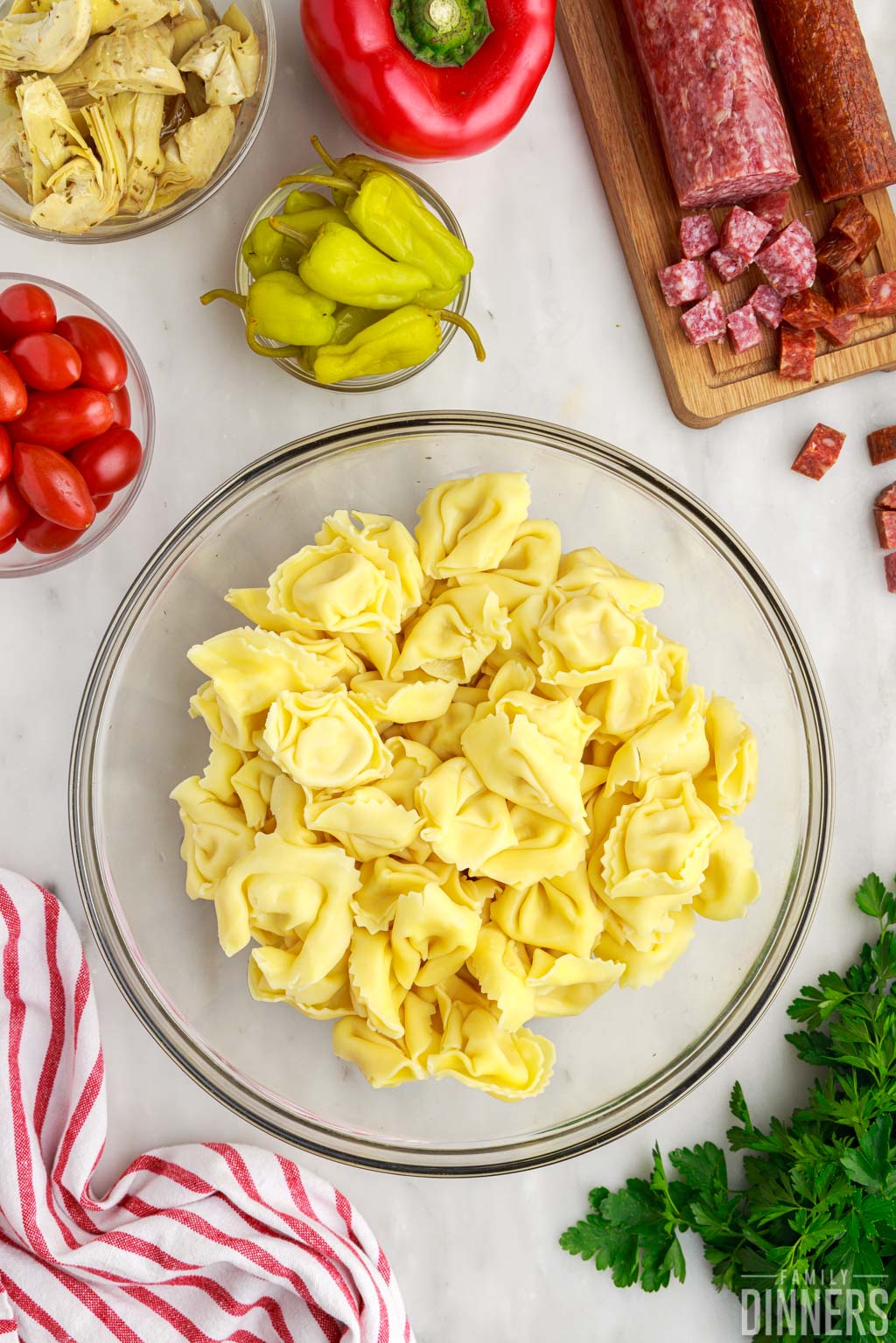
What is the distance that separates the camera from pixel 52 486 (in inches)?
56.7

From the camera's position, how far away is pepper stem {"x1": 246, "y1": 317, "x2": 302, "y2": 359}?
62.9 inches

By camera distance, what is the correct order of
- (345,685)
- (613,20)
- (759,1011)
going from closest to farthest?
1. (345,685)
2. (759,1011)
3. (613,20)

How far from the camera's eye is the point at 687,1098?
187 centimetres

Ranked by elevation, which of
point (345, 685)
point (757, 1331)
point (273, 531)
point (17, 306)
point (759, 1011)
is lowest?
point (757, 1331)

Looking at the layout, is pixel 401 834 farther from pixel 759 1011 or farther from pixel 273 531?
pixel 759 1011

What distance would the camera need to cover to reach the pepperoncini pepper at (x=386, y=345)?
5.16 ft

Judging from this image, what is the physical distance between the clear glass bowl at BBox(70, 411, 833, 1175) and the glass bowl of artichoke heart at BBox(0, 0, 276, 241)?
43 cm

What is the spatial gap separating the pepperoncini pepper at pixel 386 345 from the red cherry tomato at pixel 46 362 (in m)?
0.35

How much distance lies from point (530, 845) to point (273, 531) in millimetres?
647

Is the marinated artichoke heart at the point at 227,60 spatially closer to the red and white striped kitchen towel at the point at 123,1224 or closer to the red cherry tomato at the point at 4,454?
the red cherry tomato at the point at 4,454

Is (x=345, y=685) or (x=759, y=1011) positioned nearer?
(x=345, y=685)

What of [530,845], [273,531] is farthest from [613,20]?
[530,845]

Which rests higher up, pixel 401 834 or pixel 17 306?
pixel 17 306

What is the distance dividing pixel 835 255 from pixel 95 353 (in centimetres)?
121
